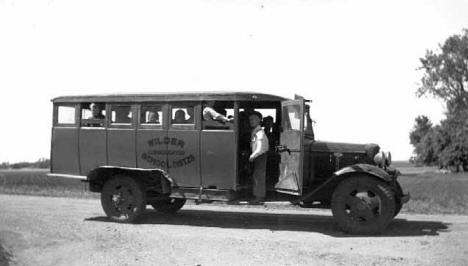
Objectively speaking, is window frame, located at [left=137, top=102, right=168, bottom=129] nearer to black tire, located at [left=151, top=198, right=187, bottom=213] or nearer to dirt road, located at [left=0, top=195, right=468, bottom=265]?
dirt road, located at [left=0, top=195, right=468, bottom=265]

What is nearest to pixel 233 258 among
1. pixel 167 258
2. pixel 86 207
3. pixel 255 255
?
pixel 255 255

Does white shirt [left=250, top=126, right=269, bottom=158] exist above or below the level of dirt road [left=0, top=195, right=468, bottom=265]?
above

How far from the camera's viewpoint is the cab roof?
9914mm

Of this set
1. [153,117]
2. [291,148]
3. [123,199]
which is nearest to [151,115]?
[153,117]

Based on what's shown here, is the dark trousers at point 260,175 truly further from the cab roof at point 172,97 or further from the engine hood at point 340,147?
the cab roof at point 172,97

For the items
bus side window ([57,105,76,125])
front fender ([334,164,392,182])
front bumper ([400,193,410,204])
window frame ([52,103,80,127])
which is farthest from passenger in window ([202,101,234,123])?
front bumper ([400,193,410,204])

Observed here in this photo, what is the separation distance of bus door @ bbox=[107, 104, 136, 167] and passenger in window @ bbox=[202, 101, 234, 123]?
5.07ft

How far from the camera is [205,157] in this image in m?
10.2

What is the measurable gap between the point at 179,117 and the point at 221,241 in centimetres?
307

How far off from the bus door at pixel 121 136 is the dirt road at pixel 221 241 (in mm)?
1261

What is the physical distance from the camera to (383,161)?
9.77 metres

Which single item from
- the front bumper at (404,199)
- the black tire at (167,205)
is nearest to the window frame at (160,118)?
the black tire at (167,205)

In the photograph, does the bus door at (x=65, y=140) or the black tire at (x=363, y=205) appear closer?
the black tire at (x=363, y=205)

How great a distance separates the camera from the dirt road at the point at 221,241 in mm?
7152
